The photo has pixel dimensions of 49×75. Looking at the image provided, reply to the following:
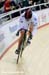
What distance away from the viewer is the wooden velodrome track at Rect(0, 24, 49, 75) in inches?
297

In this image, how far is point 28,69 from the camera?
7711 mm

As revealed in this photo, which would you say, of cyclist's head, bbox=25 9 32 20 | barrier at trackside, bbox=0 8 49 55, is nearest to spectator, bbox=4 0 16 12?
barrier at trackside, bbox=0 8 49 55

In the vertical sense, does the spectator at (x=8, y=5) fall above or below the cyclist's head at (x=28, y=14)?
below

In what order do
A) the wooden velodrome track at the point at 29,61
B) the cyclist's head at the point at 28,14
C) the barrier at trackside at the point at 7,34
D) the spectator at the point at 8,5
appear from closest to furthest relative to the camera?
the wooden velodrome track at the point at 29,61 → the cyclist's head at the point at 28,14 → the barrier at trackside at the point at 7,34 → the spectator at the point at 8,5

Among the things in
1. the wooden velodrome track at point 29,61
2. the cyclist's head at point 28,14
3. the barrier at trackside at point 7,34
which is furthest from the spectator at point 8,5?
the cyclist's head at point 28,14

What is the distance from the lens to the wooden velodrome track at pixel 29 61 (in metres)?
7.54

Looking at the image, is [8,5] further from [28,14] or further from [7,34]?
[28,14]

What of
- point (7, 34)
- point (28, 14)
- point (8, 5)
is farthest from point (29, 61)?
point (8, 5)

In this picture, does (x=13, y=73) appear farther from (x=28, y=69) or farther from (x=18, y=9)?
(x=18, y=9)

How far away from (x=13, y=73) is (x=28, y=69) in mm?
517

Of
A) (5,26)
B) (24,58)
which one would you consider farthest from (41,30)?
(24,58)

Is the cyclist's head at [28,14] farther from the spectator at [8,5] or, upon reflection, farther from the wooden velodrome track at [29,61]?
the spectator at [8,5]

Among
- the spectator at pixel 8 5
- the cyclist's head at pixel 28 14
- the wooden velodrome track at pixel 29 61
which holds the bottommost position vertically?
the wooden velodrome track at pixel 29 61

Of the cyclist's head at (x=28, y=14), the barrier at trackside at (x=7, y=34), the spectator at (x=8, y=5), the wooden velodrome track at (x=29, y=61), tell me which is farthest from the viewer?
the spectator at (x=8, y=5)
